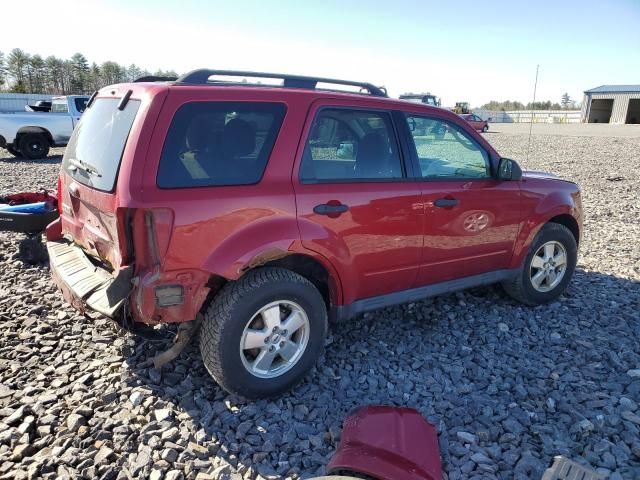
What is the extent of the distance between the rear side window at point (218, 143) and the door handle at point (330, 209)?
428 mm

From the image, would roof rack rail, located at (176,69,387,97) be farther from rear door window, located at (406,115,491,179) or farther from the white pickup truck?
the white pickup truck

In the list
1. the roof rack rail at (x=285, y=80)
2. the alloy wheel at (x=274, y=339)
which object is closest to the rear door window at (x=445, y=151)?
the roof rack rail at (x=285, y=80)

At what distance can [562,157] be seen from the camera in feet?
59.9

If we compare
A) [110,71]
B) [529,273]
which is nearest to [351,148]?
[529,273]

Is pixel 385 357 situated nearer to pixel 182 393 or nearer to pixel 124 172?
pixel 182 393

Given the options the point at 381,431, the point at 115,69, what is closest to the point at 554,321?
the point at 381,431

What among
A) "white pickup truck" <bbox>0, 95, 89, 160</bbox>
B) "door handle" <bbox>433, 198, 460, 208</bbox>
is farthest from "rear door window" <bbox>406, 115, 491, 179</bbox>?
"white pickup truck" <bbox>0, 95, 89, 160</bbox>

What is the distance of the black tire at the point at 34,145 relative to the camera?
14.1 m

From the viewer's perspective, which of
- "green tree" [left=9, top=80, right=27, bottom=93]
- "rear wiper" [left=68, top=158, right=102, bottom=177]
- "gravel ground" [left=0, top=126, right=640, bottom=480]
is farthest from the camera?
"green tree" [left=9, top=80, right=27, bottom=93]

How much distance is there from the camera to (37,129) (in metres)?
14.0

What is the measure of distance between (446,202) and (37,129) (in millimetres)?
13958

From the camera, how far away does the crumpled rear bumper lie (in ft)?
8.89

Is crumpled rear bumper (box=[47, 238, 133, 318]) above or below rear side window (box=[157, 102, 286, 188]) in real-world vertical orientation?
below

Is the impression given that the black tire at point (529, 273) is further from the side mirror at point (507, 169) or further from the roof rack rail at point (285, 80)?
the roof rack rail at point (285, 80)
